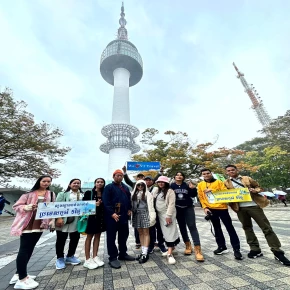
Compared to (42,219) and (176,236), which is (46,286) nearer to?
(42,219)

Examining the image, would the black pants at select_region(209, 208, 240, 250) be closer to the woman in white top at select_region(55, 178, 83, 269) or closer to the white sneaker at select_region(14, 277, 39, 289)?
the woman in white top at select_region(55, 178, 83, 269)

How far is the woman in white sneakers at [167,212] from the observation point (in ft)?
11.2

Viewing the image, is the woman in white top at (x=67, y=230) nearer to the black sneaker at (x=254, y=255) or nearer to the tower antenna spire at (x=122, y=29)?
the black sneaker at (x=254, y=255)

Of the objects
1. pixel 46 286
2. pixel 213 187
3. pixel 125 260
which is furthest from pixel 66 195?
pixel 213 187

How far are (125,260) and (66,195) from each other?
5.76 ft

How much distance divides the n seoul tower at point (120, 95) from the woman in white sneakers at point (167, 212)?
42.6 meters

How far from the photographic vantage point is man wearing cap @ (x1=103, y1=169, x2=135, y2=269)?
326cm

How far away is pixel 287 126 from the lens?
21.8 meters

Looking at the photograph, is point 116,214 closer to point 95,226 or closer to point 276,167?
point 95,226


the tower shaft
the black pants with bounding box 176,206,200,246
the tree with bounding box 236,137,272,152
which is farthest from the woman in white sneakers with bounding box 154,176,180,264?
the tower shaft

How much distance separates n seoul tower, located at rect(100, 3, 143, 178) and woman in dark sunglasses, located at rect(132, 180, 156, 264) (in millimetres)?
42506

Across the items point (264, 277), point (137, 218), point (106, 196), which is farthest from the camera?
point (137, 218)

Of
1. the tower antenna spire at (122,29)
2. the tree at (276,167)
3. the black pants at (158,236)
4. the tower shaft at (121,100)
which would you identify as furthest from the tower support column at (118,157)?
the tower antenna spire at (122,29)

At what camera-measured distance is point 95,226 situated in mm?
3307
